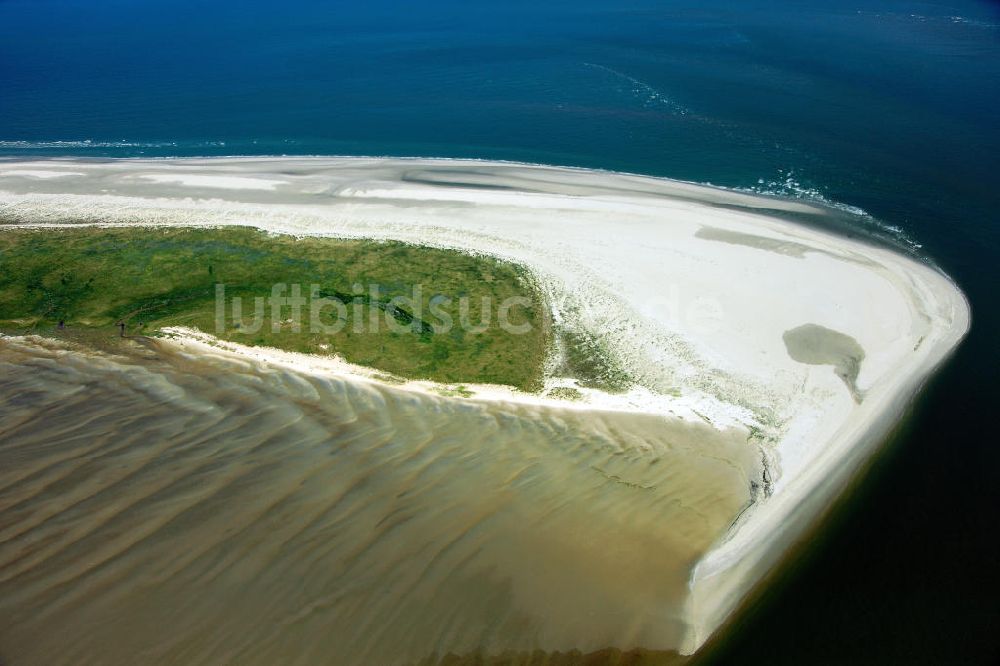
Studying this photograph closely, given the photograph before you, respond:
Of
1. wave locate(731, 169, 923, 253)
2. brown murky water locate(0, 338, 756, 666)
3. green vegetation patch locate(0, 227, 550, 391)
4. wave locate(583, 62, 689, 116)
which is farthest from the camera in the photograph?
wave locate(583, 62, 689, 116)

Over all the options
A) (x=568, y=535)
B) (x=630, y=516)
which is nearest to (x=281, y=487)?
(x=568, y=535)

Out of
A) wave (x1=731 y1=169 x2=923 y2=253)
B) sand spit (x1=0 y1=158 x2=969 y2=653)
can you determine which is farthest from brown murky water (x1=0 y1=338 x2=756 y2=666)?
wave (x1=731 y1=169 x2=923 y2=253)

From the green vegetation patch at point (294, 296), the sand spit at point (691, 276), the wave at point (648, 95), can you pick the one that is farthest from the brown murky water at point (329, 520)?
the wave at point (648, 95)

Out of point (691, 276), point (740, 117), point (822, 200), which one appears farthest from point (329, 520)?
point (740, 117)

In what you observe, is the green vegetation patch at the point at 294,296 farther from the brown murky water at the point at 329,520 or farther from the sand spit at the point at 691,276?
the brown murky water at the point at 329,520

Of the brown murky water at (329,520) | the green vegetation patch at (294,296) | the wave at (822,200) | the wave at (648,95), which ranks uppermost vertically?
the wave at (648,95)

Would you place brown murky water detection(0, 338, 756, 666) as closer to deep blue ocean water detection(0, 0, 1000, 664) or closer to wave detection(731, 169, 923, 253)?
deep blue ocean water detection(0, 0, 1000, 664)

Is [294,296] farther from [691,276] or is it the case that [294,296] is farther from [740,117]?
[740,117]
